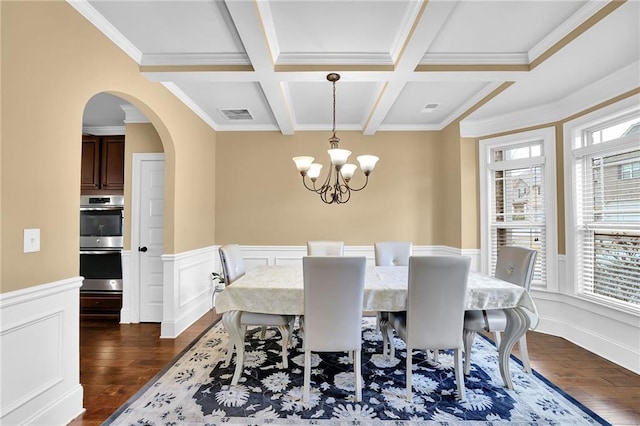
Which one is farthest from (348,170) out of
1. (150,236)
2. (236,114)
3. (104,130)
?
(104,130)

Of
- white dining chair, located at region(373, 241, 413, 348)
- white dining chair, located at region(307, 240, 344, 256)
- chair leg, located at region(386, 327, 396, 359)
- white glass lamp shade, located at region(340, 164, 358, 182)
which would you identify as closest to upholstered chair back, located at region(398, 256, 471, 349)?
chair leg, located at region(386, 327, 396, 359)

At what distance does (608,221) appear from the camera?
293 cm

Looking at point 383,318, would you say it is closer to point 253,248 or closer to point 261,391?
point 261,391

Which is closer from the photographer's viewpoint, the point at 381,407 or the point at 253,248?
the point at 381,407

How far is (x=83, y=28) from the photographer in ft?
6.85

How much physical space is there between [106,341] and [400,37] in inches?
159

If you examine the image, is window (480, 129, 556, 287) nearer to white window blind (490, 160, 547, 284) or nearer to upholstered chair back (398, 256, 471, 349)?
white window blind (490, 160, 547, 284)

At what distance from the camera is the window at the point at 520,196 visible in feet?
11.5

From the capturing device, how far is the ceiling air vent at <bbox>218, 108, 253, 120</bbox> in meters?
4.00

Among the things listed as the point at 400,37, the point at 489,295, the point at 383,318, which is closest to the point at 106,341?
the point at 383,318

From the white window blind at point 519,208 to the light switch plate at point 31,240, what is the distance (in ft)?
13.6

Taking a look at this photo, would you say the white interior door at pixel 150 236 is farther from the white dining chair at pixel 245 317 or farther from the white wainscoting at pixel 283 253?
the white dining chair at pixel 245 317

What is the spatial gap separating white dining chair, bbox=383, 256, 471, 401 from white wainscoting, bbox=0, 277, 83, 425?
222 centimetres

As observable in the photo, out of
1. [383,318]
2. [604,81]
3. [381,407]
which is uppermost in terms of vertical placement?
[604,81]
